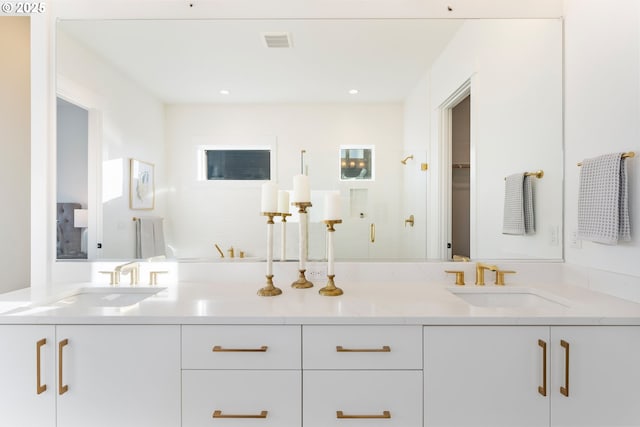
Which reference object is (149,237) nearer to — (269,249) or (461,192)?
(269,249)

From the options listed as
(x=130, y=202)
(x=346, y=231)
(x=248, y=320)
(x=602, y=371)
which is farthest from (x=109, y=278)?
(x=602, y=371)

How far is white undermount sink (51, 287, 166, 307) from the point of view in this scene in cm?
168

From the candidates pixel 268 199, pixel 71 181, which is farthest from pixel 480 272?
pixel 71 181

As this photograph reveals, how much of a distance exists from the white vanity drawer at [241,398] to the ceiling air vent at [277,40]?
65.5 inches

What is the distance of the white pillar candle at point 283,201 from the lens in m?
1.71

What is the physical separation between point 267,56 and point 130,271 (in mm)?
1403

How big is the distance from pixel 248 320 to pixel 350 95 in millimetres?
1330

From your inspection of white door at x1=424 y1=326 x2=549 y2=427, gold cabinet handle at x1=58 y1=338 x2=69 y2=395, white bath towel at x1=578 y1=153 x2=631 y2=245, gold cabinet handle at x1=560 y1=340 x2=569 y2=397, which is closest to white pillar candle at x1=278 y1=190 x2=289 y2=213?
white door at x1=424 y1=326 x2=549 y2=427

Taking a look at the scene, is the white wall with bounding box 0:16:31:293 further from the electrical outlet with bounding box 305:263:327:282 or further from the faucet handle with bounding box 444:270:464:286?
the faucet handle with bounding box 444:270:464:286

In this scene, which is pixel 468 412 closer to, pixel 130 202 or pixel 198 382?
pixel 198 382

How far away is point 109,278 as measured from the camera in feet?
5.99

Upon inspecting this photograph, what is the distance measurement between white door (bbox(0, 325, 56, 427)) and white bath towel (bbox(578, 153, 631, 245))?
2290 mm

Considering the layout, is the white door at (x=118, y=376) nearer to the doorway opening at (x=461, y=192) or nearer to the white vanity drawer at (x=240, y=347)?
the white vanity drawer at (x=240, y=347)

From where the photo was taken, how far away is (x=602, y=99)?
1.54m
